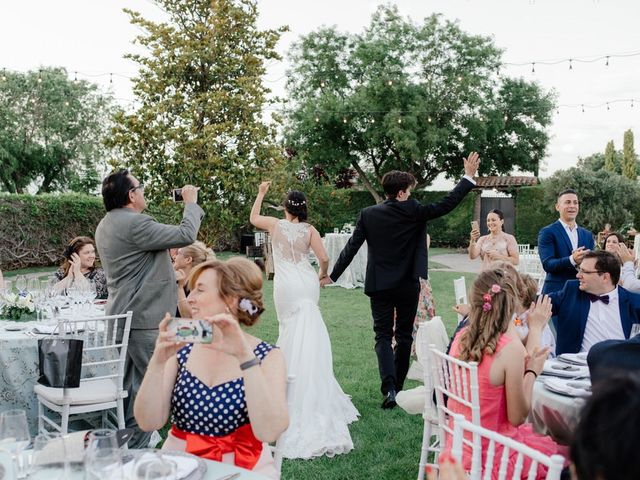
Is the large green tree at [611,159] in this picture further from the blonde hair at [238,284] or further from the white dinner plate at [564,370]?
the blonde hair at [238,284]

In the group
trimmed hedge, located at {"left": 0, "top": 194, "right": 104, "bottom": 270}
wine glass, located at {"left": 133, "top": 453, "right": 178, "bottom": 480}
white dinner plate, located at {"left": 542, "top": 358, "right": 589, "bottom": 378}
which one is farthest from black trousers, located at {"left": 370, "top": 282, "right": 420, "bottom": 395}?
trimmed hedge, located at {"left": 0, "top": 194, "right": 104, "bottom": 270}

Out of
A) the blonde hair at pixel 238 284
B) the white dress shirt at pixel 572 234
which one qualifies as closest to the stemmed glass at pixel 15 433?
the blonde hair at pixel 238 284

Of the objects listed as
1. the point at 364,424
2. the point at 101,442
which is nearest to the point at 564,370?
the point at 364,424

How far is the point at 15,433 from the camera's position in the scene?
66.5 inches

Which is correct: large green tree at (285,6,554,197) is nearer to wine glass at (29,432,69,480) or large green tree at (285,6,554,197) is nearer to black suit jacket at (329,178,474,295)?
black suit jacket at (329,178,474,295)

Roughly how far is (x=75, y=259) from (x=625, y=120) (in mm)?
18826

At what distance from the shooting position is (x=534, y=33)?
13.0 m

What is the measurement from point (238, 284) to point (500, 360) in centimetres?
124

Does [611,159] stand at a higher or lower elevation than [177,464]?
higher

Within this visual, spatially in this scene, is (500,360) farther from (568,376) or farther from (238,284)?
(238,284)

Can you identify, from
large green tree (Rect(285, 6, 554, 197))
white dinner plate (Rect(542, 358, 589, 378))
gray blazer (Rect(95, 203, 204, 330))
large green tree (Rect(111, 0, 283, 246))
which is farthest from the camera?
large green tree (Rect(285, 6, 554, 197))

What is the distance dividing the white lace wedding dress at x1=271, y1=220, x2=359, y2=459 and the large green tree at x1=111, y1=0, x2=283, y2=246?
5.09 m

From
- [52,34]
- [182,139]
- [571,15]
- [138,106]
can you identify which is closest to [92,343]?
[182,139]

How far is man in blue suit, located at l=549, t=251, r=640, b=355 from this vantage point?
3.89 meters
